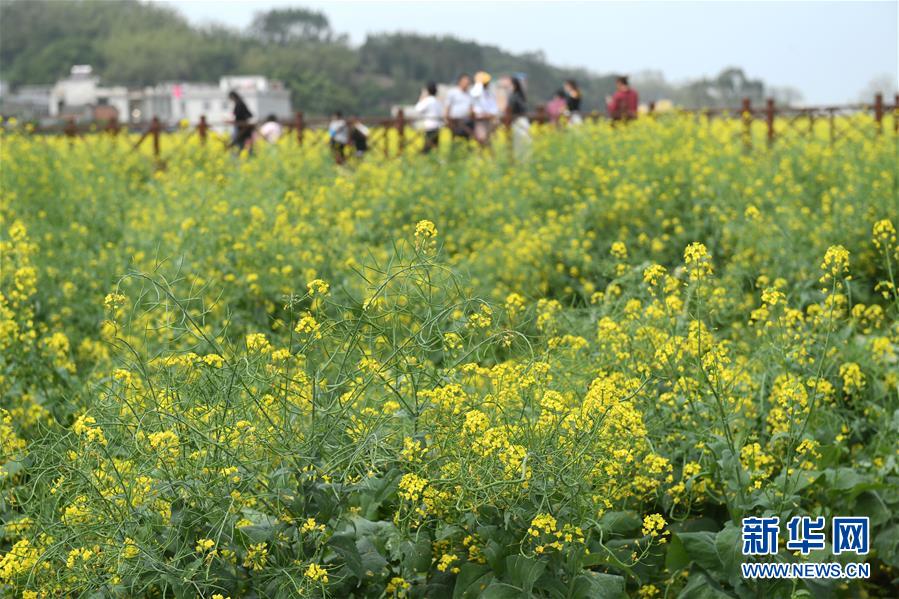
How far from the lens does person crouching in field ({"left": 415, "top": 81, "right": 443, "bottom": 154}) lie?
14520 mm

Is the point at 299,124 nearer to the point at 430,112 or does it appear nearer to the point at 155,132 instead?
the point at 430,112

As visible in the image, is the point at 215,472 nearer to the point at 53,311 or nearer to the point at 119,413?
the point at 119,413

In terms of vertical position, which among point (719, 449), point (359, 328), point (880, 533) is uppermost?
point (359, 328)

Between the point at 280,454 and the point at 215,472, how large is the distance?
0.57ft

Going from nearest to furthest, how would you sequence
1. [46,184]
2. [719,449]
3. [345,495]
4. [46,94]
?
[345,495] < [719,449] < [46,184] < [46,94]

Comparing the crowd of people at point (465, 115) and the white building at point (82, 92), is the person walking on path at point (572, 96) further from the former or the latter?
the white building at point (82, 92)

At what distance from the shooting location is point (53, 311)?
21.0 feet

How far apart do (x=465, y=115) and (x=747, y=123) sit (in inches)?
137

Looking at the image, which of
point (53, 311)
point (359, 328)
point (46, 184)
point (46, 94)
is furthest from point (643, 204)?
point (46, 94)

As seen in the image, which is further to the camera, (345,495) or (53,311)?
(53,311)

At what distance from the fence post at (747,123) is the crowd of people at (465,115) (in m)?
1.33

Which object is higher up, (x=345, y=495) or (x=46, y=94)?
(x=46, y=94)

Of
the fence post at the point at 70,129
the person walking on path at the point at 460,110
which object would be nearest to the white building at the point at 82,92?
the fence post at the point at 70,129

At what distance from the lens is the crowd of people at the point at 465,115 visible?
14609 mm
